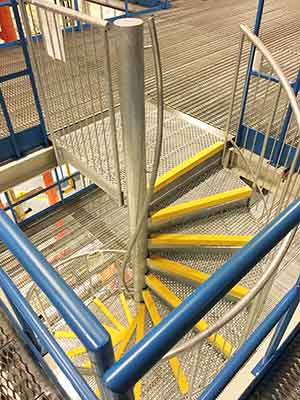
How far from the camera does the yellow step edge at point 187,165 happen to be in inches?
112

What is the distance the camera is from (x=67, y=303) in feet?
2.55

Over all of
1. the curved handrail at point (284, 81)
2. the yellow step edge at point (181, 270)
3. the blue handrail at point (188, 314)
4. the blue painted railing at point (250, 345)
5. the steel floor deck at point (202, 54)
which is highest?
the blue handrail at point (188, 314)

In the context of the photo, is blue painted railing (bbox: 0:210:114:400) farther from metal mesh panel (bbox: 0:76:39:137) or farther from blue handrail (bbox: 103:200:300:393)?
metal mesh panel (bbox: 0:76:39:137)

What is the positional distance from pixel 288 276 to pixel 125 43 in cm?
304

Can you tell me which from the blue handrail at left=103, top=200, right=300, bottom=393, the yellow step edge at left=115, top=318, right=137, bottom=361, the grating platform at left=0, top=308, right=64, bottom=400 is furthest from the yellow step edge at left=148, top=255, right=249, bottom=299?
the blue handrail at left=103, top=200, right=300, bottom=393

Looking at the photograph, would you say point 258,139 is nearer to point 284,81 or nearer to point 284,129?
point 284,129

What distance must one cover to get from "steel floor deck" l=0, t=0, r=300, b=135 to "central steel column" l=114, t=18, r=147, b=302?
1534 millimetres

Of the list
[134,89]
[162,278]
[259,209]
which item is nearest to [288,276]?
[259,209]

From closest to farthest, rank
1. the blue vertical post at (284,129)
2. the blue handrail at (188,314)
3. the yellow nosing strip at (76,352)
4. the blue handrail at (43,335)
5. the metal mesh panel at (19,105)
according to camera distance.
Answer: the blue handrail at (188,314) → the blue handrail at (43,335) → the blue vertical post at (284,129) → the metal mesh panel at (19,105) → the yellow nosing strip at (76,352)

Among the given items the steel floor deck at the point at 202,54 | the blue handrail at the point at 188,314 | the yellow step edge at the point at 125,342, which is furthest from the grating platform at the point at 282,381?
the steel floor deck at the point at 202,54

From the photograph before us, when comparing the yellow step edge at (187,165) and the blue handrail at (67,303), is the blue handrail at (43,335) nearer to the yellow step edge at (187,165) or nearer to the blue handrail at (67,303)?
the blue handrail at (67,303)

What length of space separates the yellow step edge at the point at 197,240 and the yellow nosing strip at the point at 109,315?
200 centimetres

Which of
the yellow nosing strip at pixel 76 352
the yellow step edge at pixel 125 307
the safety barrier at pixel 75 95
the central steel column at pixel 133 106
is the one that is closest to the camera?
the central steel column at pixel 133 106

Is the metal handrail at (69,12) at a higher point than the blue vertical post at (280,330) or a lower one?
higher
